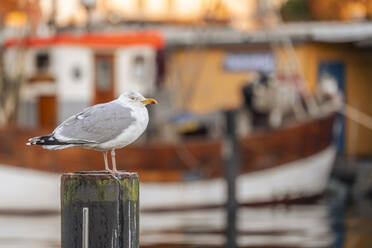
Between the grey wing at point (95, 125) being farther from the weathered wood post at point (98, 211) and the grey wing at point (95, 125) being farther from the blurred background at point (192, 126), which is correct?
the blurred background at point (192, 126)

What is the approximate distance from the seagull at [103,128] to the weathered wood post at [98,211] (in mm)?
534

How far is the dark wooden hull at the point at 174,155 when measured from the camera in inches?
910

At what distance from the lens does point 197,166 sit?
23.9m

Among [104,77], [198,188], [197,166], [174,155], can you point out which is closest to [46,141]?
[174,155]

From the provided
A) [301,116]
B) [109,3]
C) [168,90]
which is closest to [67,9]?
[109,3]

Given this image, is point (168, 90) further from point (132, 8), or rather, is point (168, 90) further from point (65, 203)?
point (65, 203)

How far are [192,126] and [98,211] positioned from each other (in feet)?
58.0

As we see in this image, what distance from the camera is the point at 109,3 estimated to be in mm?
30281

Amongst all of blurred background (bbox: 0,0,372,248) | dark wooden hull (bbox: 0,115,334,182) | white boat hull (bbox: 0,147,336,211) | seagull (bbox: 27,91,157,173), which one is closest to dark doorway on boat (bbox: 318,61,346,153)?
blurred background (bbox: 0,0,372,248)

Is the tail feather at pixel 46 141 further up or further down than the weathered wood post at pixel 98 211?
further up

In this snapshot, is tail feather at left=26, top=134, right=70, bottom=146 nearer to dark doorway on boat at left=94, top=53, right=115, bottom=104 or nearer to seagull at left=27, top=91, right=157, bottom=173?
seagull at left=27, top=91, right=157, bottom=173

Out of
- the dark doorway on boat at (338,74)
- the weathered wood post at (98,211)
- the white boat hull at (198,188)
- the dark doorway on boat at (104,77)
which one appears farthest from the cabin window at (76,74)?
the weathered wood post at (98,211)

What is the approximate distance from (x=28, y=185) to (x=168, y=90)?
16.0 feet

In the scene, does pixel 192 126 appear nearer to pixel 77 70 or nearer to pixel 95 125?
pixel 77 70
